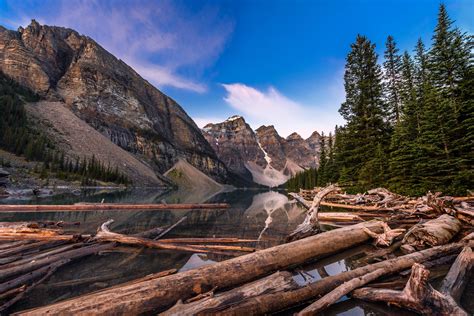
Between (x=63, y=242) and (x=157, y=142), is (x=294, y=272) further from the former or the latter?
(x=157, y=142)

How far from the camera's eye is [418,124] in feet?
88.6

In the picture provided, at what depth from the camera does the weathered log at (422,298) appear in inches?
156

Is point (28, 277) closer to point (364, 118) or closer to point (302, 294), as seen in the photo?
point (302, 294)

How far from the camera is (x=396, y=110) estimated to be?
37.2m

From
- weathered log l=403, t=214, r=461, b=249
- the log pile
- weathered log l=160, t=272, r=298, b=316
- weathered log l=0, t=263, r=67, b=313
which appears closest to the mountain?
the log pile

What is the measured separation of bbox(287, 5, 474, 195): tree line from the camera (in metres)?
21.8

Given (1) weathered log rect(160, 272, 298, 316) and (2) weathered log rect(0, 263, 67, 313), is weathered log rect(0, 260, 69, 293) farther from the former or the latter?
(1) weathered log rect(160, 272, 298, 316)

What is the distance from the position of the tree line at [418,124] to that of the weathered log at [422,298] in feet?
69.9

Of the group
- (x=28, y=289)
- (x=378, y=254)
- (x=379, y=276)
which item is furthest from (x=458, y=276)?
(x=28, y=289)

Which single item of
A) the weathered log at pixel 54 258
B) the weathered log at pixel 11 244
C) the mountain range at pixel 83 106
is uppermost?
the mountain range at pixel 83 106

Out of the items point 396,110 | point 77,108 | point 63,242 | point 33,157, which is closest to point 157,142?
point 77,108

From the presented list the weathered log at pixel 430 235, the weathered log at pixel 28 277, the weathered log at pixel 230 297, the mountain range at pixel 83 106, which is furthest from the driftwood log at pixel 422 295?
the mountain range at pixel 83 106

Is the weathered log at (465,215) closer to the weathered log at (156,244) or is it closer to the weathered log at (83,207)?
the weathered log at (156,244)

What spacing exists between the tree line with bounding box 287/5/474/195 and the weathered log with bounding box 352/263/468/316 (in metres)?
21.3
